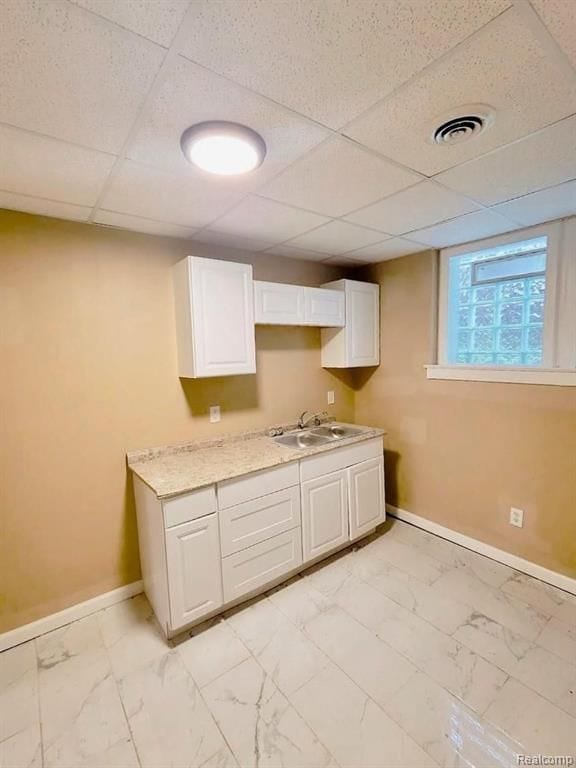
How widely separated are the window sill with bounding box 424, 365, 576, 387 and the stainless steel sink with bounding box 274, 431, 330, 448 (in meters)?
1.03

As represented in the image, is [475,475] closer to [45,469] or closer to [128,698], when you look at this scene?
[128,698]

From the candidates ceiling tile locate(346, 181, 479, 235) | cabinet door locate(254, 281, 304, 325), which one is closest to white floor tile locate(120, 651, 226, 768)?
cabinet door locate(254, 281, 304, 325)

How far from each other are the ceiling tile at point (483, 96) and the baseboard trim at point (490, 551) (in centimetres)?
253

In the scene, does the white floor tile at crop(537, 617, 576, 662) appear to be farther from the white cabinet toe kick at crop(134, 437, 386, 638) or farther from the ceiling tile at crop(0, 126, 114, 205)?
the ceiling tile at crop(0, 126, 114, 205)

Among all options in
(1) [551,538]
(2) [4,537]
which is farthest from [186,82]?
(1) [551,538]

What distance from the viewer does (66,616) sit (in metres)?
2.12

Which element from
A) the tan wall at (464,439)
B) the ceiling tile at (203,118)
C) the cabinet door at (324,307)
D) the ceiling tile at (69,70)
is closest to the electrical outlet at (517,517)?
the tan wall at (464,439)

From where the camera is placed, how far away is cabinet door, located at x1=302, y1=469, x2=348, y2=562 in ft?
7.97

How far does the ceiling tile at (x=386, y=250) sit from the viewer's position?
2.67 m

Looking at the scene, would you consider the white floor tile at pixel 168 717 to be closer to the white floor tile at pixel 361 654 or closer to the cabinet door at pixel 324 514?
the white floor tile at pixel 361 654

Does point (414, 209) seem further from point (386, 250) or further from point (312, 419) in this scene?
point (312, 419)

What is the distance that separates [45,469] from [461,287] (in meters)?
3.16

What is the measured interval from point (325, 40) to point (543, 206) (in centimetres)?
174

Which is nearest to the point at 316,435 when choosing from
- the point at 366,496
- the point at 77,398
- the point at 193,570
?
the point at 366,496
